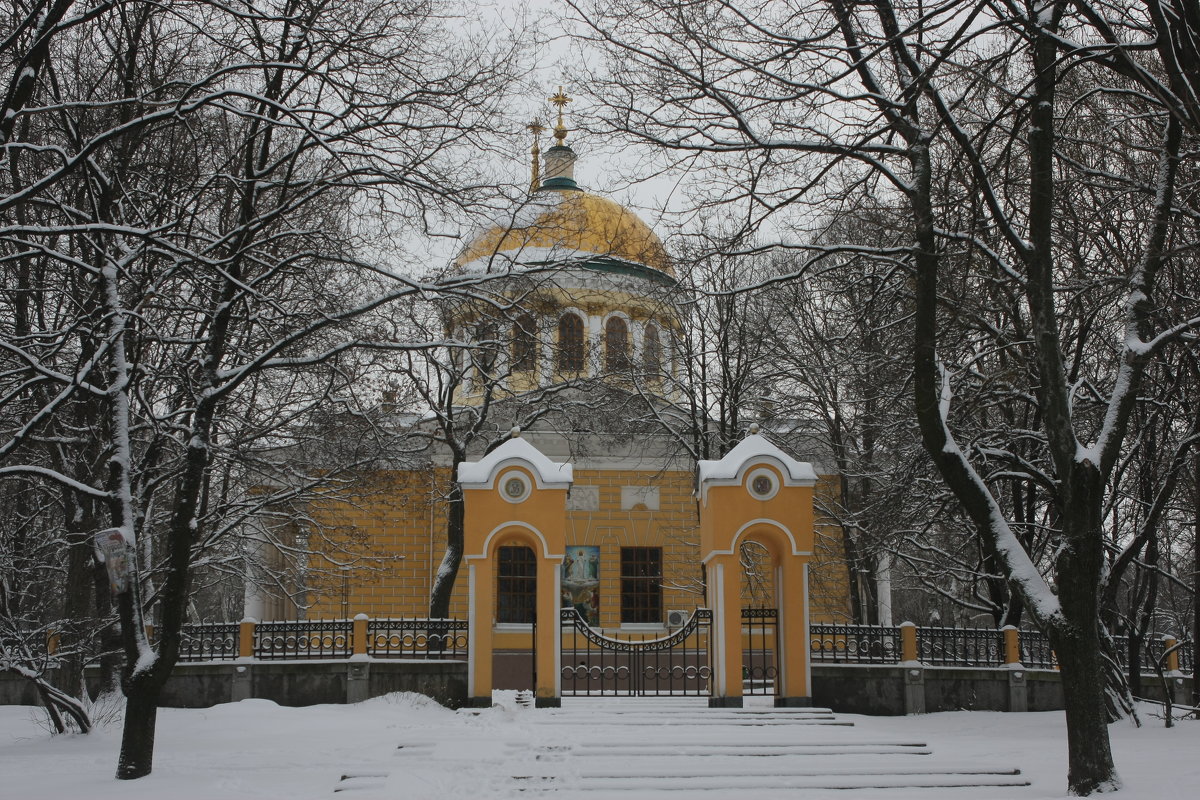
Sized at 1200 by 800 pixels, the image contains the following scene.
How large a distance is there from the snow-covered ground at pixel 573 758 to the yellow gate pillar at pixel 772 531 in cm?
131

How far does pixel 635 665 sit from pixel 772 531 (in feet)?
9.08

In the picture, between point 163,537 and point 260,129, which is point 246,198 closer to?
point 260,129

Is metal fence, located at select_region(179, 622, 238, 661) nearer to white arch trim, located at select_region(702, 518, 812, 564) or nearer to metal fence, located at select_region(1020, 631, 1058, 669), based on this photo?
white arch trim, located at select_region(702, 518, 812, 564)

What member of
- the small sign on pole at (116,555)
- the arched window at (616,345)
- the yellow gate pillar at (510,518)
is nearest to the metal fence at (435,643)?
the yellow gate pillar at (510,518)

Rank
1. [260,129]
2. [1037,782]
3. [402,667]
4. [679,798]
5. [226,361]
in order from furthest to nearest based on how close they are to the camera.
Result: [226,361] → [402,667] → [260,129] → [1037,782] → [679,798]

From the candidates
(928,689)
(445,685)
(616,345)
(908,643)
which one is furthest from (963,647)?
(616,345)

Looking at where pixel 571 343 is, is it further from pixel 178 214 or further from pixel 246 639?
pixel 178 214

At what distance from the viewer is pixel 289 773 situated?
40.1 feet

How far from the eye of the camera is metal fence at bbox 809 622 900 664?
19484 millimetres

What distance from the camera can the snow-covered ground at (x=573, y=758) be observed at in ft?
36.1

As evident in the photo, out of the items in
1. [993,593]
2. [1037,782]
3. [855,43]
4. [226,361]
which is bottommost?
[1037,782]

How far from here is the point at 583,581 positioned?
2925 cm

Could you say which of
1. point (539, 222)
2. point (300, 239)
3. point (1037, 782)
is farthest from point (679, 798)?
point (300, 239)

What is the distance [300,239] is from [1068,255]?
1020cm
